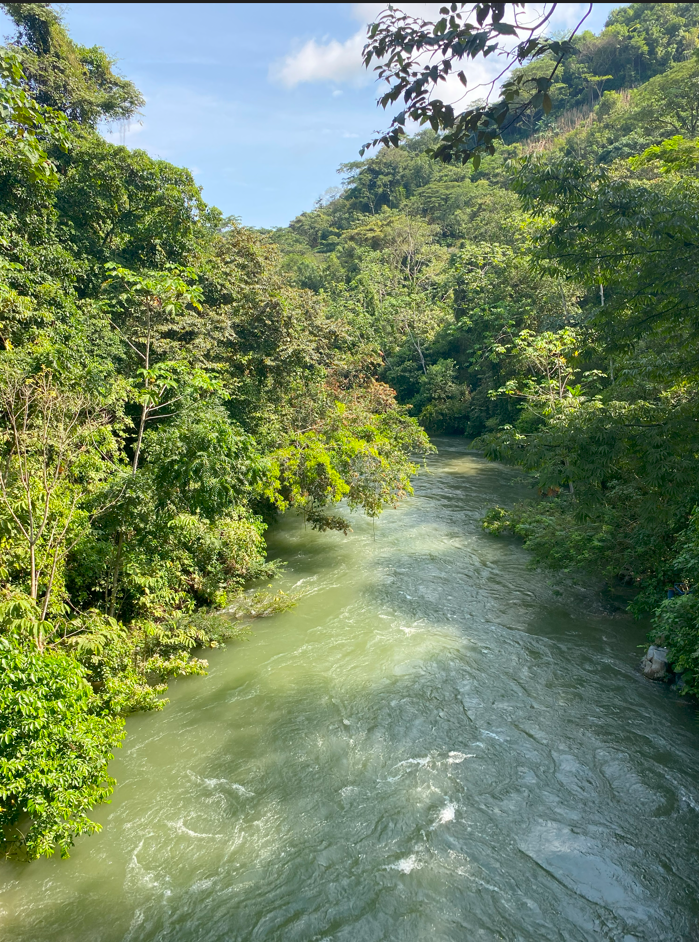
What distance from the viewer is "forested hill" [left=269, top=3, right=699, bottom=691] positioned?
581cm

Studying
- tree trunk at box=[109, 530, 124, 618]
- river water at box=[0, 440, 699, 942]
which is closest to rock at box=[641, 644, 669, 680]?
river water at box=[0, 440, 699, 942]

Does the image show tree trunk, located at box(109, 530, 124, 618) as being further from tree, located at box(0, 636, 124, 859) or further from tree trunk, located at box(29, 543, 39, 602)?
tree, located at box(0, 636, 124, 859)

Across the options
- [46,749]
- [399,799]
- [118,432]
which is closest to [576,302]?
[118,432]

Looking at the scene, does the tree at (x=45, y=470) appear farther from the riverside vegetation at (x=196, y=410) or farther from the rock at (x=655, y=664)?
the rock at (x=655, y=664)

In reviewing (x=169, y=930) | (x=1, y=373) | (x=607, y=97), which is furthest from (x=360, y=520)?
(x=607, y=97)

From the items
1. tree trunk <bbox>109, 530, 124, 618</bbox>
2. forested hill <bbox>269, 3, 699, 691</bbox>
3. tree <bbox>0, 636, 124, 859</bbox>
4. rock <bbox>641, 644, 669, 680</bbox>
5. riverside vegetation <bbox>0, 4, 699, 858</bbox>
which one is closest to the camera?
tree <bbox>0, 636, 124, 859</bbox>

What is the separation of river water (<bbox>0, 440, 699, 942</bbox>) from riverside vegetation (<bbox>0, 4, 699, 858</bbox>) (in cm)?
63

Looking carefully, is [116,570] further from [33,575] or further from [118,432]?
[118,432]

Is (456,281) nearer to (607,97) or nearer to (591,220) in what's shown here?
(607,97)

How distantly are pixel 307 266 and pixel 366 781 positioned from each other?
3854 cm

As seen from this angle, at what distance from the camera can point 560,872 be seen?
4.75m

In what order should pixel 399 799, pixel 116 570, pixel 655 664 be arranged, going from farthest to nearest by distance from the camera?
1. pixel 655 664
2. pixel 116 570
3. pixel 399 799

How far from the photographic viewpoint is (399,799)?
219 inches

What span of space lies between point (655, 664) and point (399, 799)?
395 cm
